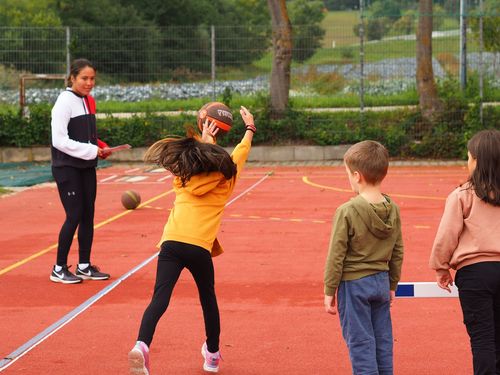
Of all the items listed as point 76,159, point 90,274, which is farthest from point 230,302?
point 76,159

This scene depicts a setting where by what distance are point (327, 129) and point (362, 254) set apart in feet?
63.0

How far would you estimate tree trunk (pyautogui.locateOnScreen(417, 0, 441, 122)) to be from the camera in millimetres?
24250

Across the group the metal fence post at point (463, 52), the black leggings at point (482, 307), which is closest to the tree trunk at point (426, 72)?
the metal fence post at point (463, 52)

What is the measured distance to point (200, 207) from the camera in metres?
6.30

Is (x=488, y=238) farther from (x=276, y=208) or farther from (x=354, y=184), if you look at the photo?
(x=276, y=208)

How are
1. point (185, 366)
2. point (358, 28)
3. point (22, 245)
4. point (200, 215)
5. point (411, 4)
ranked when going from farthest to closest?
point (411, 4), point (358, 28), point (22, 245), point (185, 366), point (200, 215)

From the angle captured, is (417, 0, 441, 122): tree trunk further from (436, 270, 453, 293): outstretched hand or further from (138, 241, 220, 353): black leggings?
(436, 270, 453, 293): outstretched hand

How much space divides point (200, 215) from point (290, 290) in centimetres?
300

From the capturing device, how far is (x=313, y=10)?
Answer: 250ft


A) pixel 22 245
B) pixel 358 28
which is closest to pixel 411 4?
pixel 358 28

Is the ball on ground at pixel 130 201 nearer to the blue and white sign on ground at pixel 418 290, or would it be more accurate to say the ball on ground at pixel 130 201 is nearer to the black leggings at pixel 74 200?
the black leggings at pixel 74 200

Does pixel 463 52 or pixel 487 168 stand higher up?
pixel 463 52

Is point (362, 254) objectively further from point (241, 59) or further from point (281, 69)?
point (281, 69)

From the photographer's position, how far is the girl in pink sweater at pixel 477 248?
5.46 meters
